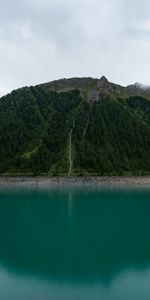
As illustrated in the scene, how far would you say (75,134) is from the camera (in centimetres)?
16462

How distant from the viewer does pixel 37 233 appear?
163ft

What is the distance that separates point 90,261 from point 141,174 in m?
104

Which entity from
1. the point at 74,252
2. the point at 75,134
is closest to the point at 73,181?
the point at 75,134

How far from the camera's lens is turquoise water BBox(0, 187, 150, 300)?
28188mm

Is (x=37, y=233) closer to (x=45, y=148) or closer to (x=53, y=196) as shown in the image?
(x=53, y=196)

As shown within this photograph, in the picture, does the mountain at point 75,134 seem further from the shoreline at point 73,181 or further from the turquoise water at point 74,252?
the turquoise water at point 74,252

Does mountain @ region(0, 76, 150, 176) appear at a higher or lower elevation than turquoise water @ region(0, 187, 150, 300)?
higher

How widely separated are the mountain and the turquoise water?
2660 inches

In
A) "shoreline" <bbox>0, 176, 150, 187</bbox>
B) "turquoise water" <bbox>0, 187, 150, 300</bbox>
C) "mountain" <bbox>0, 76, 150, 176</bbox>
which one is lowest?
"turquoise water" <bbox>0, 187, 150, 300</bbox>

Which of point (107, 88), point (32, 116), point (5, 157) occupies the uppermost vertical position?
point (107, 88)

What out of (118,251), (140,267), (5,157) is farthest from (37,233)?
(5,157)

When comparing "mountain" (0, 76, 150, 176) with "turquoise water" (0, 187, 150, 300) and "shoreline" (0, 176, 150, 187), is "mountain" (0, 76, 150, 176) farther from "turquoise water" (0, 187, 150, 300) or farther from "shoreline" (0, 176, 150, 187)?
"turquoise water" (0, 187, 150, 300)

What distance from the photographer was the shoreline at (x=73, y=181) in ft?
399

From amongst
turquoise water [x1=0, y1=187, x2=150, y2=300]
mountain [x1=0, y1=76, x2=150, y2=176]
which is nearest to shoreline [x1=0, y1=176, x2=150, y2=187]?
mountain [x1=0, y1=76, x2=150, y2=176]
